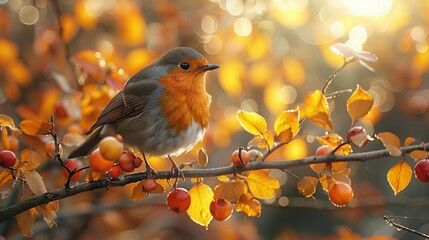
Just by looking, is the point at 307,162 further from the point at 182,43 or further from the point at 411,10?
the point at 182,43

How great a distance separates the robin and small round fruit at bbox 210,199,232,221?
2.22 ft

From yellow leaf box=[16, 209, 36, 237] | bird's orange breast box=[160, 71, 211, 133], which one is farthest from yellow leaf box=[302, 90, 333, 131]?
yellow leaf box=[16, 209, 36, 237]

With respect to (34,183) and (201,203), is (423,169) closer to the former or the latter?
(201,203)

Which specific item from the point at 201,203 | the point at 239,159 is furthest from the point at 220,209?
the point at 239,159

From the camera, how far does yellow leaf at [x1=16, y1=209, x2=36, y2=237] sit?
80.7 inches

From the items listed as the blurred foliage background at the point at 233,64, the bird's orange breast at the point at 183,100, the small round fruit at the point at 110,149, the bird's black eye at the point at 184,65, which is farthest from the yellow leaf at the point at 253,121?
the blurred foliage background at the point at 233,64

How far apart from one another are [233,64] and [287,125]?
229cm

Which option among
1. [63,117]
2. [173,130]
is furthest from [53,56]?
[173,130]

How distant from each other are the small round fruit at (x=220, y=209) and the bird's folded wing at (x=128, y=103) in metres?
0.86

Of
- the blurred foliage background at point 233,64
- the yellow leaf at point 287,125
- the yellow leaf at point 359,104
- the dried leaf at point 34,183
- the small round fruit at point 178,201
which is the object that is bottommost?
the blurred foliage background at point 233,64

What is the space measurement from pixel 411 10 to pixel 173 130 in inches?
104

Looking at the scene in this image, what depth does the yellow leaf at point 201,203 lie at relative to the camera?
2326 mm

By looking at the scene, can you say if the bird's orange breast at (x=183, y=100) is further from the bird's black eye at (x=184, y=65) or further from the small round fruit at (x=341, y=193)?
the small round fruit at (x=341, y=193)

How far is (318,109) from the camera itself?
2250 mm
